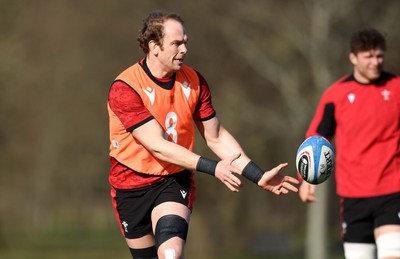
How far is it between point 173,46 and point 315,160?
139 cm

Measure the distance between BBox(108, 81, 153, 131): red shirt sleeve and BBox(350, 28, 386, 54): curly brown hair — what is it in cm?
245

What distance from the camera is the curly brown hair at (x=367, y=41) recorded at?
26.8ft

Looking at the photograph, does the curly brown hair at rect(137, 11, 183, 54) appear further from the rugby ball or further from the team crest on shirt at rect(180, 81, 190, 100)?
the rugby ball

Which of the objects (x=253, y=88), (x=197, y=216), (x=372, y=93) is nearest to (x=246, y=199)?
(x=197, y=216)

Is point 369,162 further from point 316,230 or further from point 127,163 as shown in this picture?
point 316,230

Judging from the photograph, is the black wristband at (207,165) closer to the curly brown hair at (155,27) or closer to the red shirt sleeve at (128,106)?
Answer: the red shirt sleeve at (128,106)

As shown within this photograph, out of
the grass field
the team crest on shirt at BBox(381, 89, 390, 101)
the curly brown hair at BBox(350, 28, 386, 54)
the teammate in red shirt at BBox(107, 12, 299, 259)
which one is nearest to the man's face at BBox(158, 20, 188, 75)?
the teammate in red shirt at BBox(107, 12, 299, 259)

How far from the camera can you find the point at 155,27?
688 centimetres

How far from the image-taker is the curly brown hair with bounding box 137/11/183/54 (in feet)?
22.5

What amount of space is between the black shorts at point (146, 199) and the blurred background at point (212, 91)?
64.2 feet

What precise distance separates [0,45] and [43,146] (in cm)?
847

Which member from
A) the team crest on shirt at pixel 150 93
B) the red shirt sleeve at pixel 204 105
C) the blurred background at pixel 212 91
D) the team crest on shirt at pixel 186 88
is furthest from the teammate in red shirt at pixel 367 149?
the blurred background at pixel 212 91

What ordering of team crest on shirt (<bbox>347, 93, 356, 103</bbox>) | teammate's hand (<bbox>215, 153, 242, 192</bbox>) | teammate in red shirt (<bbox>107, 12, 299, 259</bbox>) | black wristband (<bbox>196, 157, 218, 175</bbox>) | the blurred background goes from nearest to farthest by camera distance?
teammate's hand (<bbox>215, 153, 242, 192</bbox>)
black wristband (<bbox>196, 157, 218, 175</bbox>)
teammate in red shirt (<bbox>107, 12, 299, 259</bbox>)
team crest on shirt (<bbox>347, 93, 356, 103</bbox>)
the blurred background

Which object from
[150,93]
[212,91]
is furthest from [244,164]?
[212,91]
